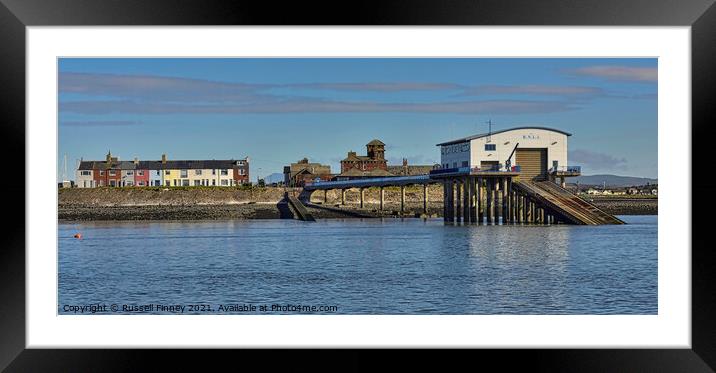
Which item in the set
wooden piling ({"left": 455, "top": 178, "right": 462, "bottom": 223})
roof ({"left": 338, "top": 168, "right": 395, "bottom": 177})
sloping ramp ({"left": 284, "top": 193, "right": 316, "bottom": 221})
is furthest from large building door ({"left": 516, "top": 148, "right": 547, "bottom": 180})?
roof ({"left": 338, "top": 168, "right": 395, "bottom": 177})

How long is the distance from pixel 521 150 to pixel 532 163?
0.88 metres

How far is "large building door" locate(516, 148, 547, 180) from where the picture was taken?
4028 cm

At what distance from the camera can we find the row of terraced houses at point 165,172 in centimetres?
6225

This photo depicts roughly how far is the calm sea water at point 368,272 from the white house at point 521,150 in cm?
345

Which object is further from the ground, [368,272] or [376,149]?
[376,149]

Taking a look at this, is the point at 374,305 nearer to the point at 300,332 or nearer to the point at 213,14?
the point at 300,332

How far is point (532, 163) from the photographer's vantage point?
40625mm

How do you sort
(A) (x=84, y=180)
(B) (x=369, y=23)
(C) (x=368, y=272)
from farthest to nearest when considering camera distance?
(A) (x=84, y=180) → (C) (x=368, y=272) → (B) (x=369, y=23)

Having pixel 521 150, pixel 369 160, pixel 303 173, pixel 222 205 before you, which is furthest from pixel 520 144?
pixel 303 173

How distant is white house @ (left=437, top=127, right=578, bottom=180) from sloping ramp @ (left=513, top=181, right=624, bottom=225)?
29.0 inches

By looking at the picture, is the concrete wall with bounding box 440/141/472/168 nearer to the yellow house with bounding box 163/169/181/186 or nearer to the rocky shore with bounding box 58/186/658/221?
the rocky shore with bounding box 58/186/658/221

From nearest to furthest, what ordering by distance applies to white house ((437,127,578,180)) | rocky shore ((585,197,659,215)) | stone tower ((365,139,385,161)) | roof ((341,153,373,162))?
white house ((437,127,578,180))
rocky shore ((585,197,659,215))
roof ((341,153,373,162))
stone tower ((365,139,385,161))

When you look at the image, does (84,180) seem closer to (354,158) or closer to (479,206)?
(354,158)

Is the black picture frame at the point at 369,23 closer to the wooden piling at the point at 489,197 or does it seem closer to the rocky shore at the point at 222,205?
the wooden piling at the point at 489,197
